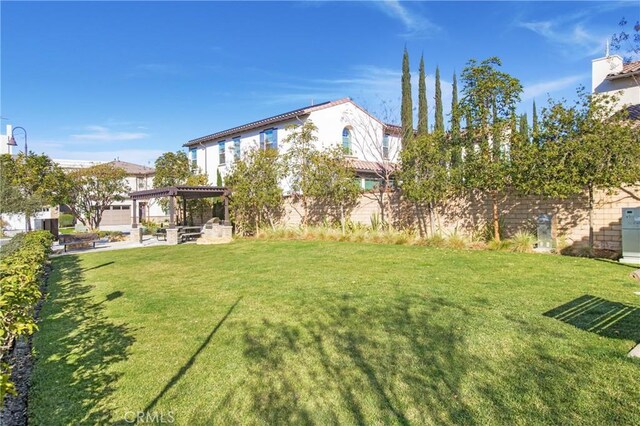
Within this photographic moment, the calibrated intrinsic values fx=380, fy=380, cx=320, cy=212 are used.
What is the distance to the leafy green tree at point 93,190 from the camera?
24.6 m

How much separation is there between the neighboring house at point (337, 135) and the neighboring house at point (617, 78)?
10.9 metres

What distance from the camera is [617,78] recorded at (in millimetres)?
18812

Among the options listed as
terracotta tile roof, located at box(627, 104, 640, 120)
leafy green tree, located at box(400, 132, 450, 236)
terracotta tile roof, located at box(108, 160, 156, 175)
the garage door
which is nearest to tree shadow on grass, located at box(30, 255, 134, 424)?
leafy green tree, located at box(400, 132, 450, 236)

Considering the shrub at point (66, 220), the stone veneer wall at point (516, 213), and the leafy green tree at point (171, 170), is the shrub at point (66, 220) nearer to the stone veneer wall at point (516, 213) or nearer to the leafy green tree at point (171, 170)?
the leafy green tree at point (171, 170)

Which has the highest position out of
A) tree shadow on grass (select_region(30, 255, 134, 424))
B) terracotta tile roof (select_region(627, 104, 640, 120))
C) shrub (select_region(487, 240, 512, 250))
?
terracotta tile roof (select_region(627, 104, 640, 120))

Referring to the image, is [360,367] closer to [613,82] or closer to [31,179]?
[31,179]

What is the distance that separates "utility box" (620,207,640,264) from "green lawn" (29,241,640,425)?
5.92ft

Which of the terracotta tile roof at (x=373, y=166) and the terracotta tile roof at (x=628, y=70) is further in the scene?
the terracotta tile roof at (x=373, y=166)

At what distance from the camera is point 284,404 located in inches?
130

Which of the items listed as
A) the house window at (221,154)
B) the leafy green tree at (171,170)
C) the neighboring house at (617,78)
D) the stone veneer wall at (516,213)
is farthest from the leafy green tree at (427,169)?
the leafy green tree at (171,170)

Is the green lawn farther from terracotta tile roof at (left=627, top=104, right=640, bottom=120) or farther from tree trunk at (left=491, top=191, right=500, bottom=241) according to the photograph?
terracotta tile roof at (left=627, top=104, right=640, bottom=120)

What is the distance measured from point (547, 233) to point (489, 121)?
4058 mm

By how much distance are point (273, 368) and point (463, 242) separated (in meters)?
10.6

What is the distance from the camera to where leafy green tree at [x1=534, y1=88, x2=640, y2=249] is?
9875 millimetres
